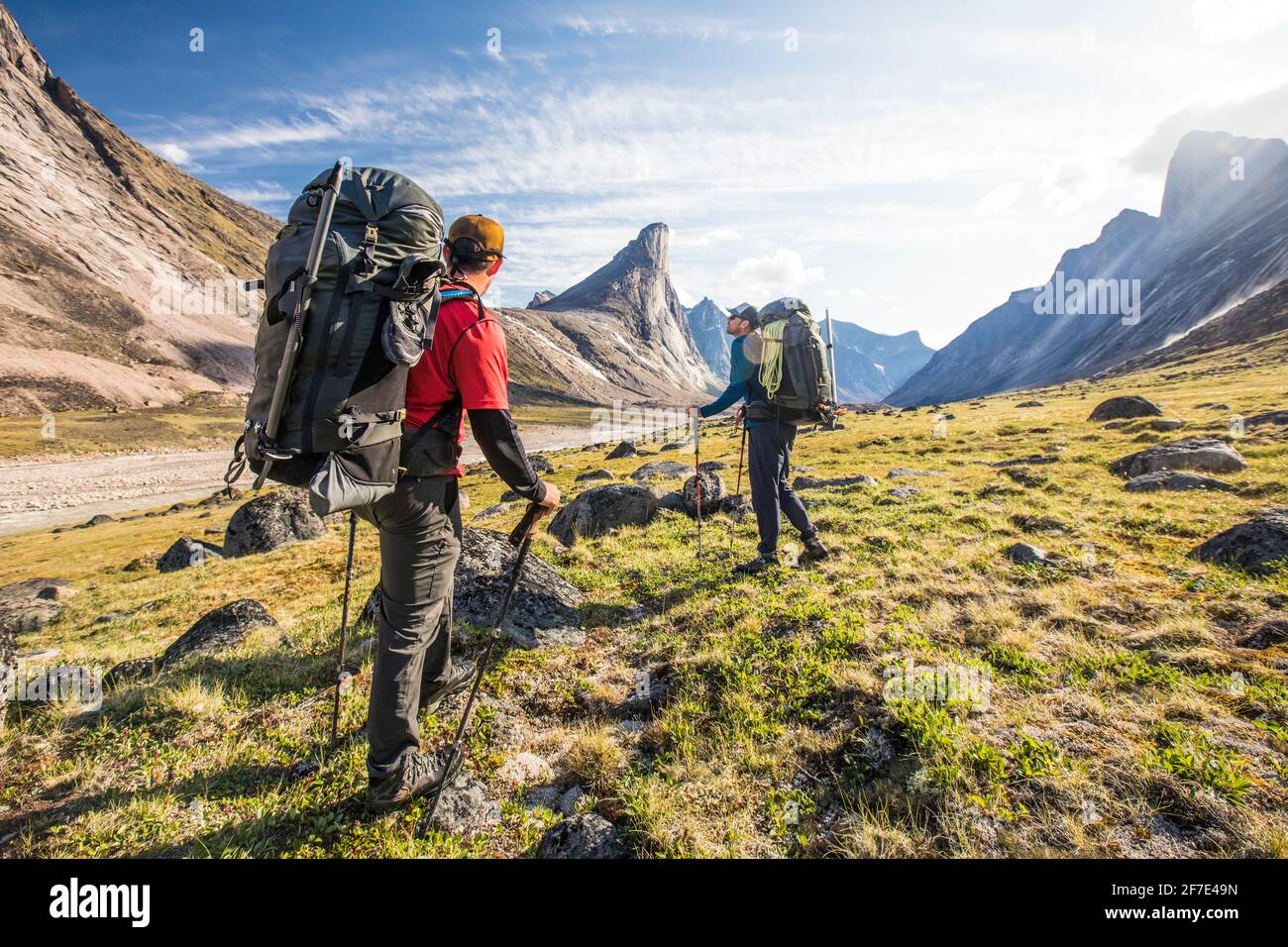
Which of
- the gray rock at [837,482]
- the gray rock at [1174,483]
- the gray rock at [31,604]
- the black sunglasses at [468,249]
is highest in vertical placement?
the black sunglasses at [468,249]

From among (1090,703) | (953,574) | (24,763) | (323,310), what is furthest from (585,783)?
(953,574)

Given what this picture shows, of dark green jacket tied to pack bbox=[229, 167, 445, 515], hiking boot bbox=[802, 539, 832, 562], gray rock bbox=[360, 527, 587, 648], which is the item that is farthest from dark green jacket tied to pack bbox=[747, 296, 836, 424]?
dark green jacket tied to pack bbox=[229, 167, 445, 515]

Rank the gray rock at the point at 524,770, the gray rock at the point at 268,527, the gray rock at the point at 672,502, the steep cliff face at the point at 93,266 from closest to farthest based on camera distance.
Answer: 1. the gray rock at the point at 524,770
2. the gray rock at the point at 672,502
3. the gray rock at the point at 268,527
4. the steep cliff face at the point at 93,266

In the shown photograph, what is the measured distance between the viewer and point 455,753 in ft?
13.8

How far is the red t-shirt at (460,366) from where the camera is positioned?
3.93m

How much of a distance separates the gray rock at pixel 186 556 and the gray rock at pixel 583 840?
25099 millimetres

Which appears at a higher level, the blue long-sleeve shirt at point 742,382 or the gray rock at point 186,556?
the blue long-sleeve shirt at point 742,382

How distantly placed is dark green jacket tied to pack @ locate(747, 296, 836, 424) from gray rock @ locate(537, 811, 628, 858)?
21.5 feet

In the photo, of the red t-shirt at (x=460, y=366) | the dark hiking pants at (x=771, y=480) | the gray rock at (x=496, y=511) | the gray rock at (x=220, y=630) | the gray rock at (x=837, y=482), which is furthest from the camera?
the gray rock at (x=496, y=511)

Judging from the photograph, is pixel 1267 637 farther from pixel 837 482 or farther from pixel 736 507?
pixel 837 482

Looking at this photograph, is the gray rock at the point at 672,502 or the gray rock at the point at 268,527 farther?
the gray rock at the point at 268,527

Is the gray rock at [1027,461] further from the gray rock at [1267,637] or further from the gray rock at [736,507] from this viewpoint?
the gray rock at [1267,637]

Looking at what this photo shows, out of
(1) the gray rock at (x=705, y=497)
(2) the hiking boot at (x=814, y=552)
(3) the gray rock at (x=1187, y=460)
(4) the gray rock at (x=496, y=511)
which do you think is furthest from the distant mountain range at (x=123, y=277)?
(3) the gray rock at (x=1187, y=460)

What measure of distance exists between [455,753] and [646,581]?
545cm
